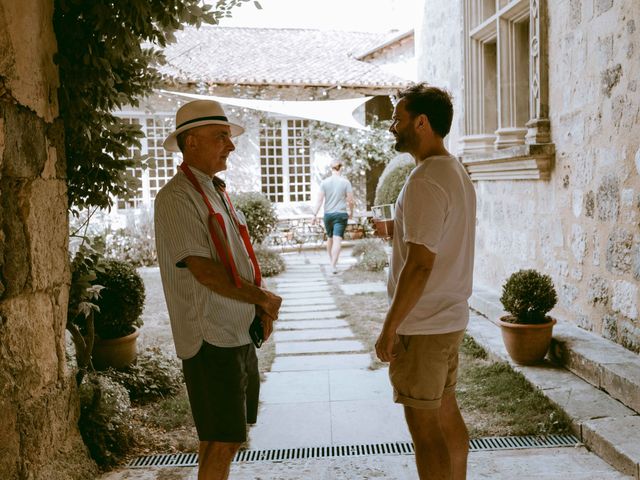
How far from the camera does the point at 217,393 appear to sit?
2.25 metres

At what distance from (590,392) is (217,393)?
7.70 feet

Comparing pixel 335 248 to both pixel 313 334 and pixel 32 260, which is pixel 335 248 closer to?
pixel 313 334

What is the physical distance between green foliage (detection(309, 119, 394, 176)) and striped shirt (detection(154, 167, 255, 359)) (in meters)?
12.9

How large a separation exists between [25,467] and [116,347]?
178 centimetres

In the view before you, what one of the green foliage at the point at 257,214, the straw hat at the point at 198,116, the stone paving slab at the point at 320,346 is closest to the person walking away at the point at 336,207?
the green foliage at the point at 257,214

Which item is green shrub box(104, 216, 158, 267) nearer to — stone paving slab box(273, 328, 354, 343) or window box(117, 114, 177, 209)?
window box(117, 114, 177, 209)

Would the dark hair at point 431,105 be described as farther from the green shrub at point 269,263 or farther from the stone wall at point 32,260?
the green shrub at point 269,263

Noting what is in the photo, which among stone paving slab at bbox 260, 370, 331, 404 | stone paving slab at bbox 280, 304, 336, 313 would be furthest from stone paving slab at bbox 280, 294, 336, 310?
stone paving slab at bbox 260, 370, 331, 404

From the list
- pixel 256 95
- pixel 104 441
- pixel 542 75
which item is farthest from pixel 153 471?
pixel 256 95

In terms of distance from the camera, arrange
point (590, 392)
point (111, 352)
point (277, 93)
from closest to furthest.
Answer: point (590, 392) < point (111, 352) < point (277, 93)

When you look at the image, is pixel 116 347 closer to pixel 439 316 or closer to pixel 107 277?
pixel 107 277

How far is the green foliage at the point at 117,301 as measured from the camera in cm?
415

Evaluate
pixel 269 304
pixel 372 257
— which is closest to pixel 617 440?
pixel 269 304

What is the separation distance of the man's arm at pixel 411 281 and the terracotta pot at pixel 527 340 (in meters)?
2.23
